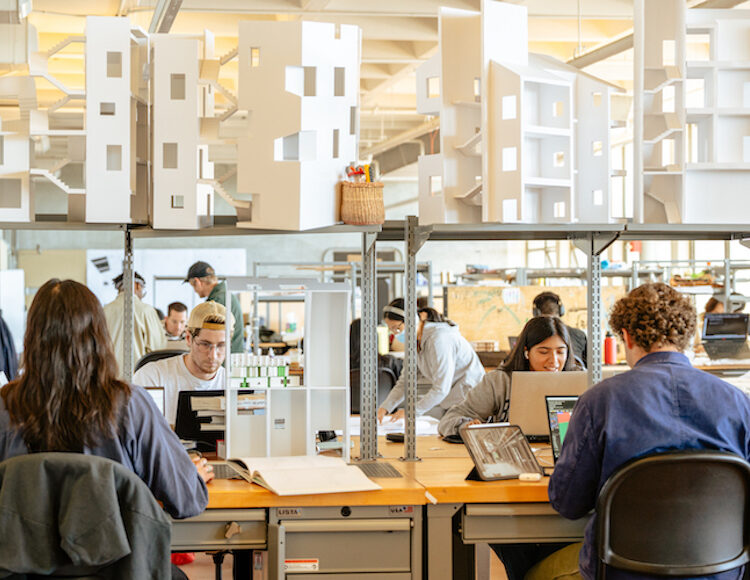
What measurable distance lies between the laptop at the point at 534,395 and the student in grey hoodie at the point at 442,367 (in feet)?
5.03

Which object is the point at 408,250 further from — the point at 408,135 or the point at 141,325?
the point at 408,135

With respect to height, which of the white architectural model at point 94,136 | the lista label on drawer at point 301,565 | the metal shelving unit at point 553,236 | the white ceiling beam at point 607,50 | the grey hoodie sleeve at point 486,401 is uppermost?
the white ceiling beam at point 607,50

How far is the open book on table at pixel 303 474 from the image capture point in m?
2.53

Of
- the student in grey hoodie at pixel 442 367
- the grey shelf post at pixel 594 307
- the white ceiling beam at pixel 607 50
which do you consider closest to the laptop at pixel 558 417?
the grey shelf post at pixel 594 307

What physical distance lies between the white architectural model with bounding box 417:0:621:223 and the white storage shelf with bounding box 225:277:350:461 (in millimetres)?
524

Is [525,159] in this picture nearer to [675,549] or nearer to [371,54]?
[675,549]

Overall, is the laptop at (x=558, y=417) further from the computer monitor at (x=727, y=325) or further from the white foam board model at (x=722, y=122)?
the computer monitor at (x=727, y=325)

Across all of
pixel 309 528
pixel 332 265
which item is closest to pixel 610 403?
pixel 309 528

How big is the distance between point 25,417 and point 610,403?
145 centimetres

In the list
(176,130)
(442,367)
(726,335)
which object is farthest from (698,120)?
(726,335)

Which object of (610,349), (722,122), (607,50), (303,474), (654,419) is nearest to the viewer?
(654,419)

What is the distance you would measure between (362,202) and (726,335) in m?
5.12

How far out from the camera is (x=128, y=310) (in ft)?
9.78

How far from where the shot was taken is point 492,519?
2584mm
